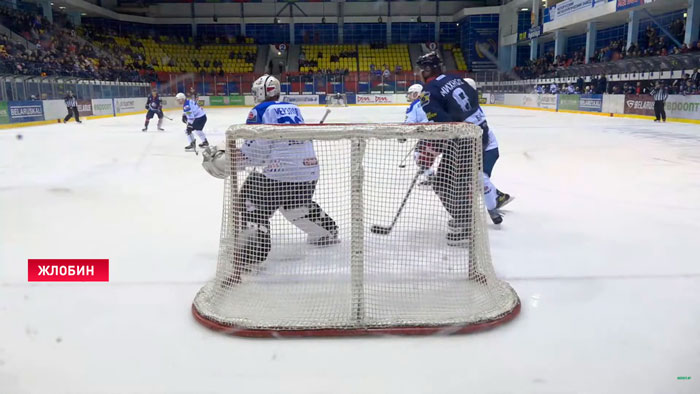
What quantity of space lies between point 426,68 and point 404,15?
130ft

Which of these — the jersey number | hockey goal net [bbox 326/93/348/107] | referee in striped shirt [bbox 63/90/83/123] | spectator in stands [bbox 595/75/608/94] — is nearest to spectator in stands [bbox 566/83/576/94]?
spectator in stands [bbox 595/75/608/94]

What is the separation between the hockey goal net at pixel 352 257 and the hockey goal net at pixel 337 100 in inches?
1142

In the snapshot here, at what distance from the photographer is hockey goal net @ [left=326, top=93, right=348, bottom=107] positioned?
105 ft

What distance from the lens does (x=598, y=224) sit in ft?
14.8

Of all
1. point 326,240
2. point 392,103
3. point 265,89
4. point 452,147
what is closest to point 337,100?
point 392,103

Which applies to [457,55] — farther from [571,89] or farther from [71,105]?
[71,105]

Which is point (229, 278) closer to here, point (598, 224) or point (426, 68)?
point (426, 68)

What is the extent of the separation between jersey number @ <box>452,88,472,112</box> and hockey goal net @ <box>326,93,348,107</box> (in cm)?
2851

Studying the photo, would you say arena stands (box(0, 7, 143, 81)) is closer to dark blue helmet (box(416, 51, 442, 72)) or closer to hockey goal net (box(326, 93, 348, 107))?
hockey goal net (box(326, 93, 348, 107))

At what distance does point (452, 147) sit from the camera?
2.90 m

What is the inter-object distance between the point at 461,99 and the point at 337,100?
1137 inches

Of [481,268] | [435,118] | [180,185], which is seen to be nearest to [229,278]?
[481,268]

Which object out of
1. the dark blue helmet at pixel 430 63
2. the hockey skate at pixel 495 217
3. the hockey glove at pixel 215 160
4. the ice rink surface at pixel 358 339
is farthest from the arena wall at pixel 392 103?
the dark blue helmet at pixel 430 63

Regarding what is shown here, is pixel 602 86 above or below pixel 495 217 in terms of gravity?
above
